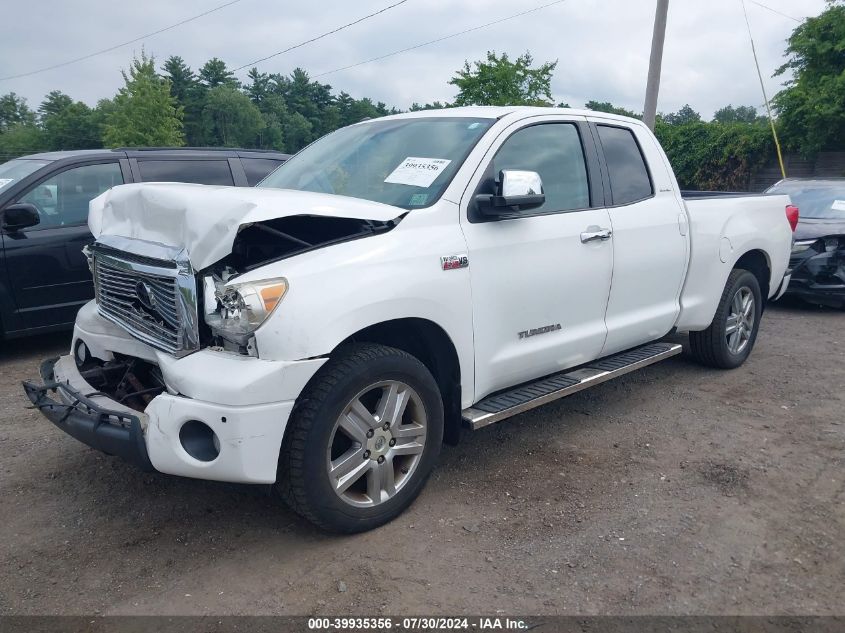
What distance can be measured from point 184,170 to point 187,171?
31mm

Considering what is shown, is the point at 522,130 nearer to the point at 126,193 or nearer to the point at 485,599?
the point at 126,193

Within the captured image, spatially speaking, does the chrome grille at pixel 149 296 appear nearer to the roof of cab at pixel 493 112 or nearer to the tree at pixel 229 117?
the roof of cab at pixel 493 112

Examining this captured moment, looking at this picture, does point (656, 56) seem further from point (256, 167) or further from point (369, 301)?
point (369, 301)

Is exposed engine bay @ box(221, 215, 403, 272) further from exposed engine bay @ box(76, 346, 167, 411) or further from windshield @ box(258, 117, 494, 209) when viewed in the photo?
exposed engine bay @ box(76, 346, 167, 411)

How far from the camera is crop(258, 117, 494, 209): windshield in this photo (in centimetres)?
357

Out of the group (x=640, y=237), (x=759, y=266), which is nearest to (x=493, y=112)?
(x=640, y=237)

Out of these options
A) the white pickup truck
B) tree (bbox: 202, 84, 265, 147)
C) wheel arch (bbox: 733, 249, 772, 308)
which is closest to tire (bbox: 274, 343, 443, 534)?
the white pickup truck

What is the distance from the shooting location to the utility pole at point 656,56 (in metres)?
13.2

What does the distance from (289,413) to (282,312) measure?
1.32ft

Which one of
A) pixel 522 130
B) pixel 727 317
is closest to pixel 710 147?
→ pixel 727 317

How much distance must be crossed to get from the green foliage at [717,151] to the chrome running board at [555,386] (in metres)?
18.9

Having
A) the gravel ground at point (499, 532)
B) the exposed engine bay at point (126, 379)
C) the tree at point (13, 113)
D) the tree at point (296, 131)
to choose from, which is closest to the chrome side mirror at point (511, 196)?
the gravel ground at point (499, 532)

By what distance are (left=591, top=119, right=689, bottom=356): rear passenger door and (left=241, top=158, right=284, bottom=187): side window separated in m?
3.98

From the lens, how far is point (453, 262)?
132 inches
